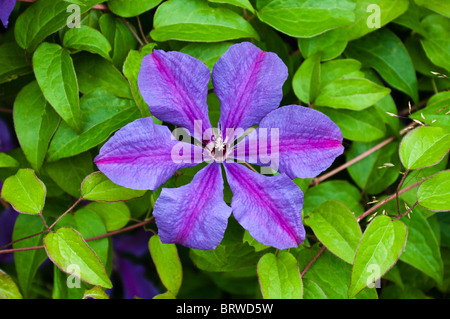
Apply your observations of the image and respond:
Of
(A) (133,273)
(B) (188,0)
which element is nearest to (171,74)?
(B) (188,0)

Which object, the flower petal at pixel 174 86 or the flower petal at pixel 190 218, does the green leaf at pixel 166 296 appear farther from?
the flower petal at pixel 174 86

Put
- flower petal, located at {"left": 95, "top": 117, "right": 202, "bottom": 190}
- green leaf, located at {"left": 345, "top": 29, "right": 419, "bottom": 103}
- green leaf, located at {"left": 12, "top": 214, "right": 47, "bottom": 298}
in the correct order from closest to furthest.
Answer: flower petal, located at {"left": 95, "top": 117, "right": 202, "bottom": 190} → green leaf, located at {"left": 12, "top": 214, "right": 47, "bottom": 298} → green leaf, located at {"left": 345, "top": 29, "right": 419, "bottom": 103}

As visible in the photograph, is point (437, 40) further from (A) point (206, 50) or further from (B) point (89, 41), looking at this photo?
(B) point (89, 41)

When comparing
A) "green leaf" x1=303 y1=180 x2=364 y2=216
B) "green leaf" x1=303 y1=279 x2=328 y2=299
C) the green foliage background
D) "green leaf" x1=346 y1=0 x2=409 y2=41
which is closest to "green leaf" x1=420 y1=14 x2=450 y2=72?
the green foliage background

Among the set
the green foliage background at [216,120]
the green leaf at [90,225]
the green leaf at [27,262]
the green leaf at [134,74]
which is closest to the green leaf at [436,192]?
the green foliage background at [216,120]

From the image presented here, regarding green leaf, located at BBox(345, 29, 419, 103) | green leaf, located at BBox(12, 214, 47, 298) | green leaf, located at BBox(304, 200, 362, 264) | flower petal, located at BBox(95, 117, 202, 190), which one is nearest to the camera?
flower petal, located at BBox(95, 117, 202, 190)

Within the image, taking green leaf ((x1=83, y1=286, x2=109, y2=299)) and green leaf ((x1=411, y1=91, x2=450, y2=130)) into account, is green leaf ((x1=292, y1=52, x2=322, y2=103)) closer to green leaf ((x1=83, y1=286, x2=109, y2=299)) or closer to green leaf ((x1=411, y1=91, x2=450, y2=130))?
green leaf ((x1=411, y1=91, x2=450, y2=130))

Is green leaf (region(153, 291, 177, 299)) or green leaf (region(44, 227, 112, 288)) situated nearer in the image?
green leaf (region(44, 227, 112, 288))
